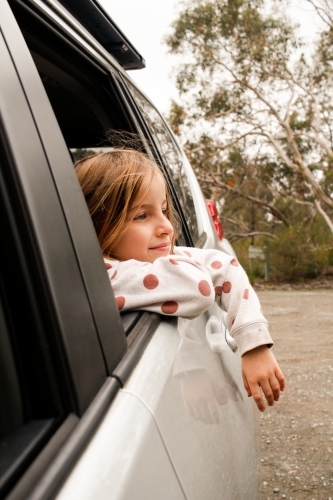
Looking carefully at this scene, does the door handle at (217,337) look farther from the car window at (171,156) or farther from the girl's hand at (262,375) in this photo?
the car window at (171,156)

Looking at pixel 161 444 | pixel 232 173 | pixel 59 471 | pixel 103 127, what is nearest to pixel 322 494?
pixel 103 127

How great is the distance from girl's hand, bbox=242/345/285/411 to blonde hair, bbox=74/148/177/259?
0.42m

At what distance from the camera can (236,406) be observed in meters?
1.41

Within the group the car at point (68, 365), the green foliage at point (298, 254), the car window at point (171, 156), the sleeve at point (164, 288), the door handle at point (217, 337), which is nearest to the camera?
the car at point (68, 365)

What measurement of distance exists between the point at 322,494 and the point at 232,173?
688 inches

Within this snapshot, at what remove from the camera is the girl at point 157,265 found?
1231mm

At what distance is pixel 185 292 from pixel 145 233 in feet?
0.97

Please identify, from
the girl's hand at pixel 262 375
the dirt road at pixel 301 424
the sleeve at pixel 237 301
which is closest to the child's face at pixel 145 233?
the sleeve at pixel 237 301

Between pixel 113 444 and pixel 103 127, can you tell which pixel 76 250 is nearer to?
pixel 113 444

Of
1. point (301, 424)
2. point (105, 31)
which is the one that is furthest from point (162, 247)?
point (301, 424)

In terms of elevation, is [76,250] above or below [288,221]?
above

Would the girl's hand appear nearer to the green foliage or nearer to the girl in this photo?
the girl

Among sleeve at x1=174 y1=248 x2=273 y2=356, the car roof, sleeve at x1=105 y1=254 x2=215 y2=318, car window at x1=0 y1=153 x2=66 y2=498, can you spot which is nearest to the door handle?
sleeve at x1=174 y1=248 x2=273 y2=356

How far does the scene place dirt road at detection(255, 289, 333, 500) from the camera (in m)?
3.04
